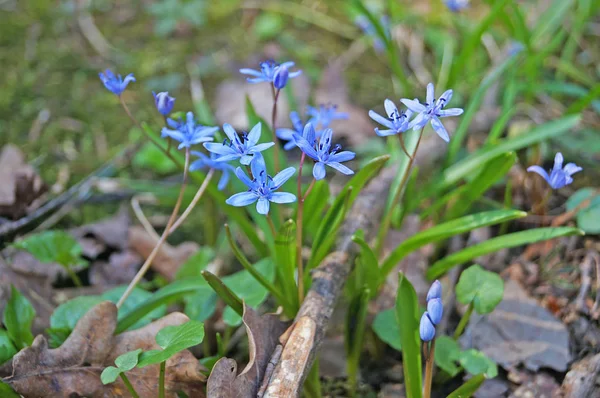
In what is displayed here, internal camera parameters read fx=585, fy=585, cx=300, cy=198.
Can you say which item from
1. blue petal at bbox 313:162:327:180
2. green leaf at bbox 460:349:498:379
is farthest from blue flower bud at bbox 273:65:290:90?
green leaf at bbox 460:349:498:379

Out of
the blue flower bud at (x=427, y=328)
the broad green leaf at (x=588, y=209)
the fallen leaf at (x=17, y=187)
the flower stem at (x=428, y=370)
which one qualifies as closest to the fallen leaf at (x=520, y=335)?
the broad green leaf at (x=588, y=209)

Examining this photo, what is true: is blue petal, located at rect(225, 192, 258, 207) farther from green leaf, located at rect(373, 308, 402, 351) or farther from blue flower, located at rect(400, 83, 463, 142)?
green leaf, located at rect(373, 308, 402, 351)

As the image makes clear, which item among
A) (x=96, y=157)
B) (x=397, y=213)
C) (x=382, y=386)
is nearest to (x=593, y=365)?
(x=382, y=386)

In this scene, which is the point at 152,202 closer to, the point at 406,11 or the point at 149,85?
the point at 149,85

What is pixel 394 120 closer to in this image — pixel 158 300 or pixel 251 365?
pixel 251 365

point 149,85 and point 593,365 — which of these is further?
point 149,85

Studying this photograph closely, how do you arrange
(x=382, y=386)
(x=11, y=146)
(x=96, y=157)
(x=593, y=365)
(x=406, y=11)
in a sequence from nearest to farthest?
(x=593, y=365) → (x=382, y=386) → (x=11, y=146) → (x=96, y=157) → (x=406, y=11)
